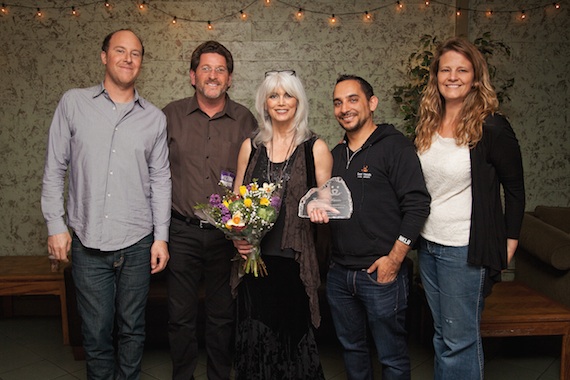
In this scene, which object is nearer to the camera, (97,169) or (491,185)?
(491,185)

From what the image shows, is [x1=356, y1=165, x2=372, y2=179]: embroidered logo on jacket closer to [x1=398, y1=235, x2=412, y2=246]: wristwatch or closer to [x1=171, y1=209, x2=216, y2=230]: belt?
[x1=398, y1=235, x2=412, y2=246]: wristwatch

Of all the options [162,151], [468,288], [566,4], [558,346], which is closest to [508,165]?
[468,288]

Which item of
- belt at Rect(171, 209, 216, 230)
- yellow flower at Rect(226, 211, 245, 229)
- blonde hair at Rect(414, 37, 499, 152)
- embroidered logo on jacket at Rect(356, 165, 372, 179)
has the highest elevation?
blonde hair at Rect(414, 37, 499, 152)

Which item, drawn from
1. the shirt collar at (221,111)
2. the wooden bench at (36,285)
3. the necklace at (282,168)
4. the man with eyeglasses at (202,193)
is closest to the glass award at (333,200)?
the necklace at (282,168)

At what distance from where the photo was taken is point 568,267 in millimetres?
3383

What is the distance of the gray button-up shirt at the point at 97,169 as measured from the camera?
2424 mm

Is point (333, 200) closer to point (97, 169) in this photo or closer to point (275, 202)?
point (275, 202)

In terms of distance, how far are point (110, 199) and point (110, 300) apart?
0.51 metres

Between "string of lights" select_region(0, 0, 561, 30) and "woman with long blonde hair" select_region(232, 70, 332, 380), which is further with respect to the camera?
"string of lights" select_region(0, 0, 561, 30)

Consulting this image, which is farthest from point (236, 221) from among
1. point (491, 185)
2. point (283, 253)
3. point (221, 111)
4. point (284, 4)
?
point (284, 4)

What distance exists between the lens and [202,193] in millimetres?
2748

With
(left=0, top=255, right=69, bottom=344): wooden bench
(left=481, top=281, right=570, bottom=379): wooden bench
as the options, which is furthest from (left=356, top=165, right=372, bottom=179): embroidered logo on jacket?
(left=0, top=255, right=69, bottom=344): wooden bench

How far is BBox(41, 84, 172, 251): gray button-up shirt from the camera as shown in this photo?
242cm

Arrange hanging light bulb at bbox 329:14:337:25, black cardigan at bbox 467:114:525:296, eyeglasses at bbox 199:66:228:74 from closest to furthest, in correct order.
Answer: black cardigan at bbox 467:114:525:296, eyeglasses at bbox 199:66:228:74, hanging light bulb at bbox 329:14:337:25
